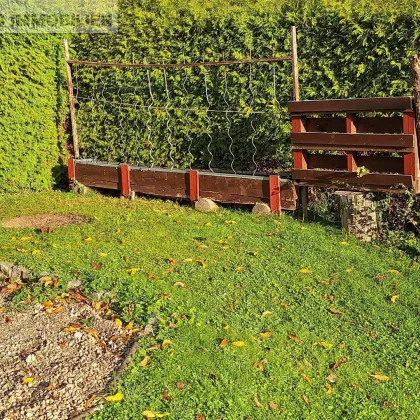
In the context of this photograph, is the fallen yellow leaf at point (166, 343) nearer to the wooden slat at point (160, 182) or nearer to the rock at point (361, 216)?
the rock at point (361, 216)

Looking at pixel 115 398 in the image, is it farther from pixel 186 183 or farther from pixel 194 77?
pixel 194 77

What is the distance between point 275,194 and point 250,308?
2962 mm

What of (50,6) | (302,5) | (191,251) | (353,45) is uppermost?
(50,6)

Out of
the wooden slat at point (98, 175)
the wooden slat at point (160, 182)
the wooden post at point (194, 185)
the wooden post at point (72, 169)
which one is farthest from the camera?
the wooden post at point (72, 169)

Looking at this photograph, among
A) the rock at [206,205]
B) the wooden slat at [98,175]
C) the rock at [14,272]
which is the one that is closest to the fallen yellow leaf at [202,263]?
the rock at [14,272]

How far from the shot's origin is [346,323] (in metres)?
5.12

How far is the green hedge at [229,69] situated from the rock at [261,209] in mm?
1022

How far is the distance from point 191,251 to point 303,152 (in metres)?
2.03

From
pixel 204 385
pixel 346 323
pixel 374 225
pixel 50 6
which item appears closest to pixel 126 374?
pixel 204 385

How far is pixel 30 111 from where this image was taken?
409 inches

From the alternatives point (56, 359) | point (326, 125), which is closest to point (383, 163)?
point (326, 125)

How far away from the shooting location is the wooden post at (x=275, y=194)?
7.96 meters

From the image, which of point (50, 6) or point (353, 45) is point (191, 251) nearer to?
point (353, 45)

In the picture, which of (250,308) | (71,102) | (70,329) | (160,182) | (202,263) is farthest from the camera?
(71,102)
